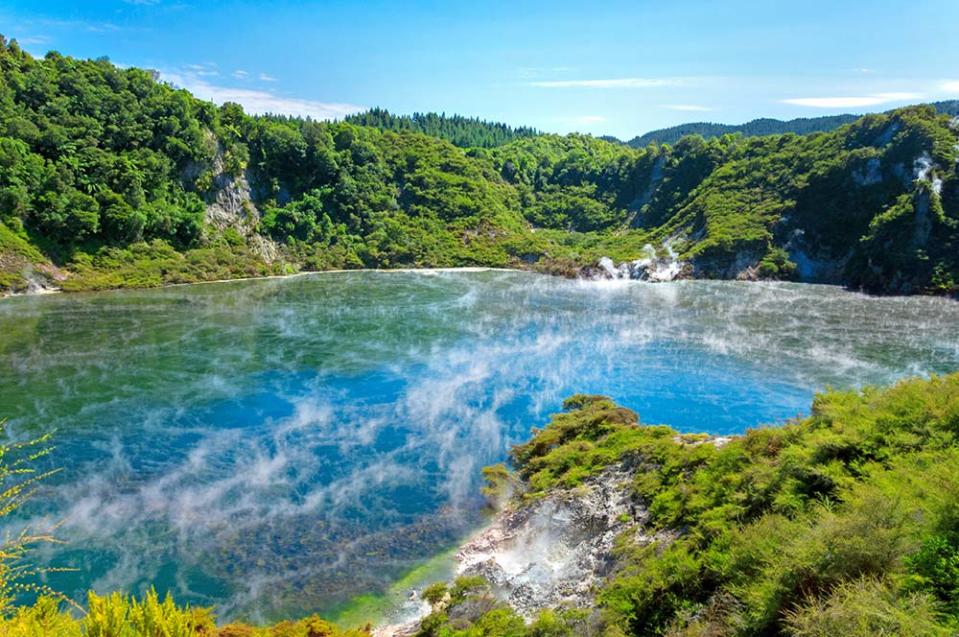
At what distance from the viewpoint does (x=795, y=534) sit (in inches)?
421

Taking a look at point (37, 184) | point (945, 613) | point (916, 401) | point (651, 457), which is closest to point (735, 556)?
point (945, 613)

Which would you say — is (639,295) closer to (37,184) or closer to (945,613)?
(945,613)

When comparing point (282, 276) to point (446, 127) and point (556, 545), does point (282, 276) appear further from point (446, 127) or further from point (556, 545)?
point (446, 127)

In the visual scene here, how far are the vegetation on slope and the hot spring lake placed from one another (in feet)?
19.5

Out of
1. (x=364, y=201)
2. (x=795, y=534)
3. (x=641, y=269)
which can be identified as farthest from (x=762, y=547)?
(x=364, y=201)

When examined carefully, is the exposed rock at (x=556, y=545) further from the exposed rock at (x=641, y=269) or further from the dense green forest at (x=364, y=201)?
the exposed rock at (x=641, y=269)

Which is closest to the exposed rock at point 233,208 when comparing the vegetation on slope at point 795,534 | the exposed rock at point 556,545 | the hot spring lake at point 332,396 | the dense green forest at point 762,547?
the hot spring lake at point 332,396

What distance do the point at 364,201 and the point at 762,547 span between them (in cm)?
9185

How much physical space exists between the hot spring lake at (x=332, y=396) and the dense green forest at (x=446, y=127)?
115908mm

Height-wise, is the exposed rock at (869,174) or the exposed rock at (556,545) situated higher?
the exposed rock at (869,174)

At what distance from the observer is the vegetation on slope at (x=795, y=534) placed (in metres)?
8.21

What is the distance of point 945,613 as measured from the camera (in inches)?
291

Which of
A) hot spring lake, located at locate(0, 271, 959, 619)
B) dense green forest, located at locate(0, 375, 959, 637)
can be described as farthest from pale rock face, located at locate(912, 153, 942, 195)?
dense green forest, located at locate(0, 375, 959, 637)

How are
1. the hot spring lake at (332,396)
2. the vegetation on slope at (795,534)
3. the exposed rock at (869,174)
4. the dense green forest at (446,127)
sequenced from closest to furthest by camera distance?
the vegetation on slope at (795,534) → the hot spring lake at (332,396) → the exposed rock at (869,174) → the dense green forest at (446,127)
